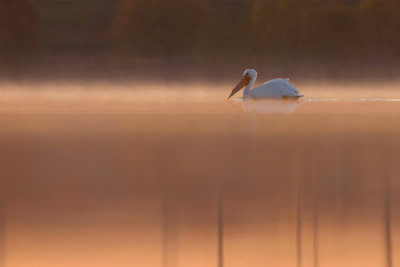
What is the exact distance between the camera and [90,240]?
110 inches

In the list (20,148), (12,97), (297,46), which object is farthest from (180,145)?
(297,46)

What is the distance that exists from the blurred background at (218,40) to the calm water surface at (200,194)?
19879 millimetres

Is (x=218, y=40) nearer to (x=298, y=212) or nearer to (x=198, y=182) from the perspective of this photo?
(x=198, y=182)

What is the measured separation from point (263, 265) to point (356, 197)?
124cm

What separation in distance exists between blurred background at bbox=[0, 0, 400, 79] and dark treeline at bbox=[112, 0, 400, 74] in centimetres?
3

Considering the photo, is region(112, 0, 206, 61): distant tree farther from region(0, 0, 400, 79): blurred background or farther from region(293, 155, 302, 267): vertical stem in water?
region(293, 155, 302, 267): vertical stem in water

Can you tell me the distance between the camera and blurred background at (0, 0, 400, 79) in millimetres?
27758

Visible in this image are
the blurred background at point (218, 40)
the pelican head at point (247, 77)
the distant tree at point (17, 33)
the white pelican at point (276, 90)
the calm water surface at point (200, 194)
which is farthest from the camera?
the blurred background at point (218, 40)

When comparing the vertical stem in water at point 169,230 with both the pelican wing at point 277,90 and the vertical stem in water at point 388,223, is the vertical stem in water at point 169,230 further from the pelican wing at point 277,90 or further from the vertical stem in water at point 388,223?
the pelican wing at point 277,90

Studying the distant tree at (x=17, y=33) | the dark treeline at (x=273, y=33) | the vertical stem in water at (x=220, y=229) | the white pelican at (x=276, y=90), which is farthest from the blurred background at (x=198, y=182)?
the dark treeline at (x=273, y=33)

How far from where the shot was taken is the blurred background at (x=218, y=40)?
91.1 feet

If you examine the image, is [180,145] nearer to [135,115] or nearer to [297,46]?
[135,115]

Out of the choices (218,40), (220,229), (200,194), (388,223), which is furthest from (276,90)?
(218,40)

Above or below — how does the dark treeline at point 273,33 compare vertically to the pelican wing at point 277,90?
above
